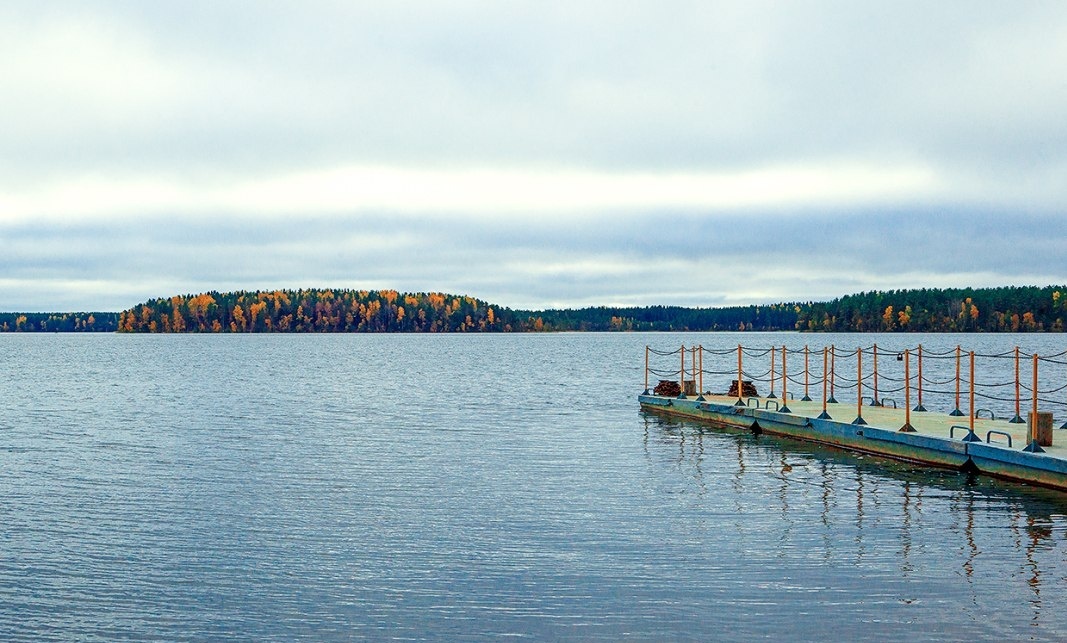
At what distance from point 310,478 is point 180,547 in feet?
32.3

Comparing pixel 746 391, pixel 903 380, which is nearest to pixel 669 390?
pixel 746 391

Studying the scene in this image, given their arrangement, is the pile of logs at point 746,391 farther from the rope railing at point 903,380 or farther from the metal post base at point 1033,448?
the metal post base at point 1033,448

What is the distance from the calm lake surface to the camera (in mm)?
15547

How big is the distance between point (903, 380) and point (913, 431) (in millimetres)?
56594

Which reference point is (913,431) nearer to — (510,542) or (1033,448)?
(1033,448)

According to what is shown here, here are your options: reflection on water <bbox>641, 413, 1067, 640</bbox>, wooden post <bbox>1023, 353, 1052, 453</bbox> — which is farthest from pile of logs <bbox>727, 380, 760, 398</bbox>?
wooden post <bbox>1023, 353, 1052, 453</bbox>

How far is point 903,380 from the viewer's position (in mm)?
86875

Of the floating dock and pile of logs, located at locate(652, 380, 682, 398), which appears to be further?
pile of logs, located at locate(652, 380, 682, 398)

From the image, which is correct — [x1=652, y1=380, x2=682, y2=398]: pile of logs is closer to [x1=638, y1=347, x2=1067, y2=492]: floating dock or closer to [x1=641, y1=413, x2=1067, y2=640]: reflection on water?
[x1=638, y1=347, x2=1067, y2=492]: floating dock

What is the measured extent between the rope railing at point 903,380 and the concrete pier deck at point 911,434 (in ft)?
2.62

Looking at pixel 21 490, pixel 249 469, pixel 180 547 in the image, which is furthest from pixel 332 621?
pixel 249 469

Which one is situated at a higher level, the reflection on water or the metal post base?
the metal post base

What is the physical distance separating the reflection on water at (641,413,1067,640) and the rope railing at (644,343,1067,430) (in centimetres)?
389

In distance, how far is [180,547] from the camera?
2070cm
